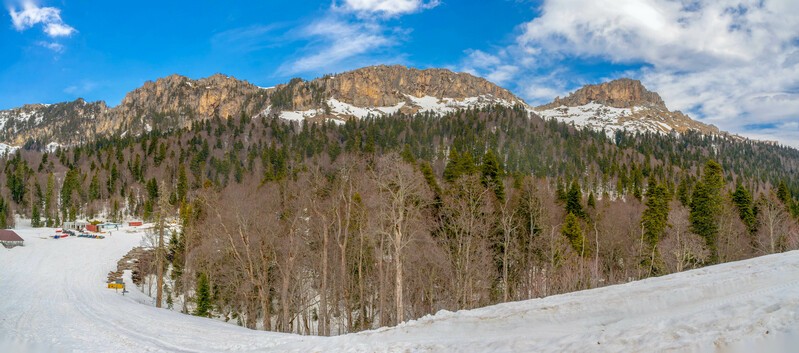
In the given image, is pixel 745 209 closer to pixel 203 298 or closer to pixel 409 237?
pixel 409 237

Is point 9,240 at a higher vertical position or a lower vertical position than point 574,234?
lower

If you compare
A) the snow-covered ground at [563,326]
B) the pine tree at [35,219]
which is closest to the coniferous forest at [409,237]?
the pine tree at [35,219]

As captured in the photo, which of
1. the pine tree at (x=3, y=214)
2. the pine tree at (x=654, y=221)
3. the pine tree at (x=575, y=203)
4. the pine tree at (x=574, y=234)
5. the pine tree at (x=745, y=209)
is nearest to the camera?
the pine tree at (x=574, y=234)

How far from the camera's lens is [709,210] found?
149 feet

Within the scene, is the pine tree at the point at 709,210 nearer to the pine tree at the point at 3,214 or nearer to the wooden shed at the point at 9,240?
the wooden shed at the point at 9,240

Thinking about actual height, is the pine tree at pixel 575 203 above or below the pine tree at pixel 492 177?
below

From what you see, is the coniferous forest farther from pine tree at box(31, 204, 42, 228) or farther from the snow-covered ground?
the snow-covered ground

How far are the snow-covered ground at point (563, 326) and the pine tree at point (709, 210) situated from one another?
3401cm

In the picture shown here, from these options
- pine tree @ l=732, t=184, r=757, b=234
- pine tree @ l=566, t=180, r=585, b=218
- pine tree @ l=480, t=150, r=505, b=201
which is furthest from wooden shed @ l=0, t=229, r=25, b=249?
pine tree @ l=732, t=184, r=757, b=234

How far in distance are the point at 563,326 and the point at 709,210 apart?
43819 millimetres

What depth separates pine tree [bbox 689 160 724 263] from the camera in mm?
44125

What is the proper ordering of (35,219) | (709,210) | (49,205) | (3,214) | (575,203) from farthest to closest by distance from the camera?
(49,205) → (35,219) → (3,214) → (575,203) → (709,210)

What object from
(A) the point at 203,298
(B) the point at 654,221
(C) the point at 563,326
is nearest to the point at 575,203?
(B) the point at 654,221

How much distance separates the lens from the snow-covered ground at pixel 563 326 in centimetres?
770
